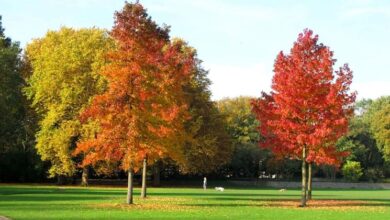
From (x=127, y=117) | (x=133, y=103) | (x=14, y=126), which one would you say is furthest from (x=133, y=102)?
(x=14, y=126)

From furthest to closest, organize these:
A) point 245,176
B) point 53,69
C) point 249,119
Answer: point 245,176 → point 249,119 → point 53,69

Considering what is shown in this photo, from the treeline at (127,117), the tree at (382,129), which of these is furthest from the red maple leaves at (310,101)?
the tree at (382,129)

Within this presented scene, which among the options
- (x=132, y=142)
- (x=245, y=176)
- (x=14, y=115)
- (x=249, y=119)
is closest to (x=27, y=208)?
(x=132, y=142)

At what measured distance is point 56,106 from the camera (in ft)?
196

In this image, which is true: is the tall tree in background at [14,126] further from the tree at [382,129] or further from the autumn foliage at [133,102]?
the tree at [382,129]

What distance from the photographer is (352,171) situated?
302 ft

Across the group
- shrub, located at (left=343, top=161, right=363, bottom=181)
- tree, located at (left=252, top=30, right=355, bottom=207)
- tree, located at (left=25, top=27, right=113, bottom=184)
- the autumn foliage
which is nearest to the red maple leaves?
tree, located at (left=252, top=30, right=355, bottom=207)

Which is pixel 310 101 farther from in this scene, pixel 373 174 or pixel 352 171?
pixel 373 174

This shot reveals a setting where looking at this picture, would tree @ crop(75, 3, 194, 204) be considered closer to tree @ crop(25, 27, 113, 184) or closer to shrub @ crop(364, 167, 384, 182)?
tree @ crop(25, 27, 113, 184)

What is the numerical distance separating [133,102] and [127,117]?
37.2 inches

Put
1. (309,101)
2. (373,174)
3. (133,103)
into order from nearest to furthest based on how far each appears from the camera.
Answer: (133,103)
(309,101)
(373,174)

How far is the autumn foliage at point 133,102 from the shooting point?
31.3 meters

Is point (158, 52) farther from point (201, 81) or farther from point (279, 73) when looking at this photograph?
point (201, 81)

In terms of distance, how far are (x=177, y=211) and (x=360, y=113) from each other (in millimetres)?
109970
